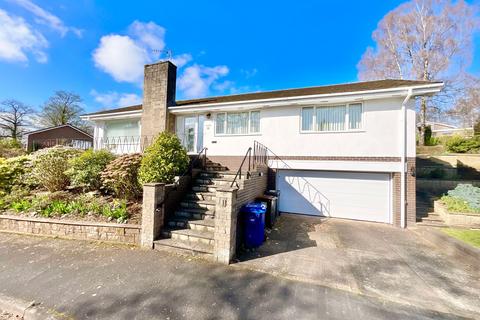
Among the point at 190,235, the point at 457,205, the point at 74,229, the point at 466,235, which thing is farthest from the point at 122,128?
the point at 457,205

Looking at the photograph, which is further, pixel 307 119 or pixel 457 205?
pixel 307 119

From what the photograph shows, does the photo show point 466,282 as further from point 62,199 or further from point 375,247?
point 62,199

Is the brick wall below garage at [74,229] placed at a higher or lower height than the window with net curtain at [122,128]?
lower

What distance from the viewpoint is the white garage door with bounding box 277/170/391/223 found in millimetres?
8266

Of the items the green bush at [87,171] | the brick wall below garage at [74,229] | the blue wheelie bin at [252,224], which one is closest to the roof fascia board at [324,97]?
the green bush at [87,171]

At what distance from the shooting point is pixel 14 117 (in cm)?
3328

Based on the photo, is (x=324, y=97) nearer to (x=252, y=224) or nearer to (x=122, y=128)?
(x=252, y=224)

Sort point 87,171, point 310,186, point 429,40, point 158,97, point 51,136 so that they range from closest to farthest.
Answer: point 87,171 → point 310,186 → point 158,97 → point 429,40 → point 51,136

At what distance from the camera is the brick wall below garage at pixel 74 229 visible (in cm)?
575

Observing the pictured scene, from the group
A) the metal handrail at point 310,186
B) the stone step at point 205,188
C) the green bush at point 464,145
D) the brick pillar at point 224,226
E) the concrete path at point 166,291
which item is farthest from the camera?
the green bush at point 464,145

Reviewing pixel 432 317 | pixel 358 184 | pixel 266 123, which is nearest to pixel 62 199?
pixel 266 123

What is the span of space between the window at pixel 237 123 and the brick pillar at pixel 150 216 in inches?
213

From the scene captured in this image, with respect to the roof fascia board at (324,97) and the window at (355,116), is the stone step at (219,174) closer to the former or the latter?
the roof fascia board at (324,97)

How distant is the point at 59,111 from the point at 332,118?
40143mm
